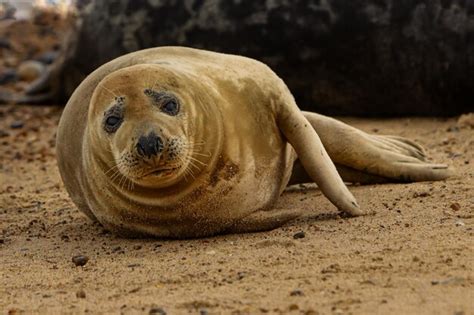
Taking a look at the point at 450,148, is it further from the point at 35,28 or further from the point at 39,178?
the point at 35,28

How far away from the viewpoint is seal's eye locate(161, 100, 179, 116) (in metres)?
4.47

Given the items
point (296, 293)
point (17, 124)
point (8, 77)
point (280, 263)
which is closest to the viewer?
point (296, 293)

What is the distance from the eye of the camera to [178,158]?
Answer: 4285 mm

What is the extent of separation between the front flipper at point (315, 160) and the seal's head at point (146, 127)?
0.49 meters

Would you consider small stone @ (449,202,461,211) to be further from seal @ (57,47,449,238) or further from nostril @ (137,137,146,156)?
nostril @ (137,137,146,156)

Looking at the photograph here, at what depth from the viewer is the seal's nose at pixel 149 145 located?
13.7 feet

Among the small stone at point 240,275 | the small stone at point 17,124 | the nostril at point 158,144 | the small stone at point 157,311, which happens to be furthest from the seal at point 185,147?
the small stone at point 17,124

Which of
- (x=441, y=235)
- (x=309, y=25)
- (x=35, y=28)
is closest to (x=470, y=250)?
(x=441, y=235)

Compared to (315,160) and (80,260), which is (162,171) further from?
(315,160)

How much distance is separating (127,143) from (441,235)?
3.85 feet

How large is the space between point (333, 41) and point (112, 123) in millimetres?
3727

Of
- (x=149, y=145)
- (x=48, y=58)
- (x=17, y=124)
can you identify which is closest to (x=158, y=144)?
(x=149, y=145)

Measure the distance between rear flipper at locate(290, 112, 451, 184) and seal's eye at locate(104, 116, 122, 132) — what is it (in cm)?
123

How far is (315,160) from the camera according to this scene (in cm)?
486
